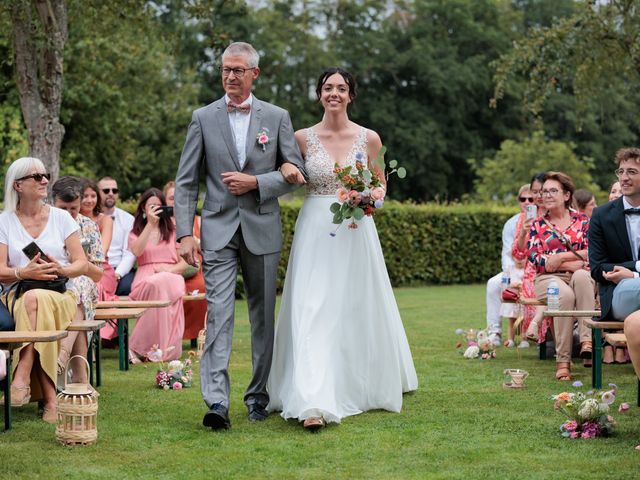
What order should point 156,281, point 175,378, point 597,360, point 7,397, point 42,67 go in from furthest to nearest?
point 42,67 → point 156,281 → point 175,378 → point 597,360 → point 7,397

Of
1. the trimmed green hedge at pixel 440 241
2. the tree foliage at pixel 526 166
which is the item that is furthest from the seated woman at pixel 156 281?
the tree foliage at pixel 526 166

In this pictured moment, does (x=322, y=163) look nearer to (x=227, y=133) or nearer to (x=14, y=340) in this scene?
(x=227, y=133)

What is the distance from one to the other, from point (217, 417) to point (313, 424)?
23.7 inches

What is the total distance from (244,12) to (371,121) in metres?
28.4

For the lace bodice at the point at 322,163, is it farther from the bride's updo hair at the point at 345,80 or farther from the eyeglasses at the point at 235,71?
the eyeglasses at the point at 235,71

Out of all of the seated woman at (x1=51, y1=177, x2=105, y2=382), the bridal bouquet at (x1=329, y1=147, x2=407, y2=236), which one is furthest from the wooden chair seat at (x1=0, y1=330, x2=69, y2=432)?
the bridal bouquet at (x1=329, y1=147, x2=407, y2=236)

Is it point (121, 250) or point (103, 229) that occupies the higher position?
point (103, 229)

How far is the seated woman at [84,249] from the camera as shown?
7.95 metres

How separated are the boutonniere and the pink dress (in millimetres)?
4211

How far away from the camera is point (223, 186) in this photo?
22.0ft

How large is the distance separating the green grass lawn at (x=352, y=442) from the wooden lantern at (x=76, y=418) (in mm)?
105

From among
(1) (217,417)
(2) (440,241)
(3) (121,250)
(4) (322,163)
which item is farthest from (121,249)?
(2) (440,241)

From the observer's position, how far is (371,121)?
45.6 meters

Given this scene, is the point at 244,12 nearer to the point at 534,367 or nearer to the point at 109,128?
the point at 534,367
